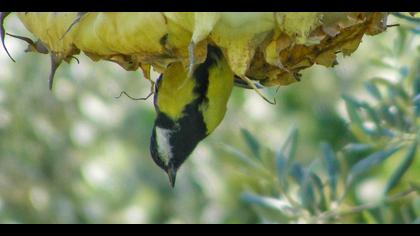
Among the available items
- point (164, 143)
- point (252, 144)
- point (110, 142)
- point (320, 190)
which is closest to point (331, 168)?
point (320, 190)

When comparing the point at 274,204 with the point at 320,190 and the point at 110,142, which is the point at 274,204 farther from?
the point at 110,142

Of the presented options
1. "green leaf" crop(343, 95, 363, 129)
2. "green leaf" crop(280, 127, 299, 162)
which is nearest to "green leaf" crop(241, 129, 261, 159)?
"green leaf" crop(280, 127, 299, 162)

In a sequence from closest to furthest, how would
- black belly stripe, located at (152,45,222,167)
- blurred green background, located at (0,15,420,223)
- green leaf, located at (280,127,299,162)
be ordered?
black belly stripe, located at (152,45,222,167)
green leaf, located at (280,127,299,162)
blurred green background, located at (0,15,420,223)

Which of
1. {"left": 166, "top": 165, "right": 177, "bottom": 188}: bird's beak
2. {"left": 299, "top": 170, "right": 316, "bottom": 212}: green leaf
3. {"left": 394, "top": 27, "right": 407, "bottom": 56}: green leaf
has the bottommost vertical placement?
{"left": 299, "top": 170, "right": 316, "bottom": 212}: green leaf

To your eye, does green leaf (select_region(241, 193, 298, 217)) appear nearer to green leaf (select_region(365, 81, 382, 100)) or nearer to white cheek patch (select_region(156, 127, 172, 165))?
green leaf (select_region(365, 81, 382, 100))

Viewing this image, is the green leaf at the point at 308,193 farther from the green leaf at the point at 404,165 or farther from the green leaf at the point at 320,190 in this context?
the green leaf at the point at 404,165

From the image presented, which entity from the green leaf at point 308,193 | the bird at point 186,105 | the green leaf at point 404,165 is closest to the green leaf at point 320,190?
the green leaf at point 308,193
